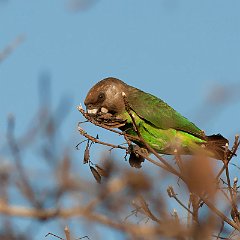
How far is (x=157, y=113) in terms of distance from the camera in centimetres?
785

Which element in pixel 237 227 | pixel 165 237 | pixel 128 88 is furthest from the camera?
pixel 128 88

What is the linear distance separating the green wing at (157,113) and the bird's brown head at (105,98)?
18 centimetres

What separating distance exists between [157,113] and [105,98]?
2.45ft

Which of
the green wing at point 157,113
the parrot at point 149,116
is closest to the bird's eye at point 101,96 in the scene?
the parrot at point 149,116

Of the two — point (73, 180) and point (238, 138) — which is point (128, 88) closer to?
point (238, 138)

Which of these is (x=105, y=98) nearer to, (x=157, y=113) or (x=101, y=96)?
(x=101, y=96)

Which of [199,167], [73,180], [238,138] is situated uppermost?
[238,138]

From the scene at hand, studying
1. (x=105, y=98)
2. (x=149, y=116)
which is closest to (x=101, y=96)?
(x=105, y=98)

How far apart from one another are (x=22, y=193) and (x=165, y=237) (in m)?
0.40

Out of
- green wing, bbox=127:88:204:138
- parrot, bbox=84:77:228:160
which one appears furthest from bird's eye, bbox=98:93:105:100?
green wing, bbox=127:88:204:138

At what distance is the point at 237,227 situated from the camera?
166 inches

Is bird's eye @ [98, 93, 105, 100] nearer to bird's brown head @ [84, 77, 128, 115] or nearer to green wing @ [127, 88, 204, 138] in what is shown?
bird's brown head @ [84, 77, 128, 115]

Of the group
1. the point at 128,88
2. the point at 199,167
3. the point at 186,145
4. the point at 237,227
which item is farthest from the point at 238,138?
the point at 128,88

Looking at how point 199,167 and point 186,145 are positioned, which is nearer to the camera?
point 199,167
